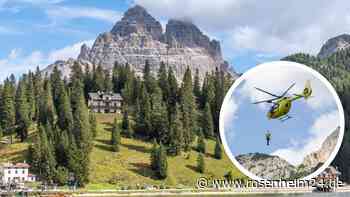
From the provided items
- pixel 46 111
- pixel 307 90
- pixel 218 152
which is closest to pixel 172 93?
pixel 218 152

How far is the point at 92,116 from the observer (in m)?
109

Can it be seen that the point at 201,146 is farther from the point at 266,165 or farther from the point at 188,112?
the point at 266,165

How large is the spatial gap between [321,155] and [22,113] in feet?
238

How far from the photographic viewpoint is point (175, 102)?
409 ft

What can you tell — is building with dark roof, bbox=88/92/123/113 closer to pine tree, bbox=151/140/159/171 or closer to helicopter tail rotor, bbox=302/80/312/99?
pine tree, bbox=151/140/159/171

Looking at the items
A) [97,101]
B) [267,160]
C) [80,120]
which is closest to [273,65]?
[267,160]

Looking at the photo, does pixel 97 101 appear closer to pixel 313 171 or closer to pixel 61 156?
pixel 61 156

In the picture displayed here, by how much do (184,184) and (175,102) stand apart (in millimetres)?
32384

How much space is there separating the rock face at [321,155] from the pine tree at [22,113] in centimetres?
6886

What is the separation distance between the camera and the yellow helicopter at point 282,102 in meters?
43.6

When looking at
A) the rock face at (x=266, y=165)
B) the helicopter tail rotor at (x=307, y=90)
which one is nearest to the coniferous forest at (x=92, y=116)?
the rock face at (x=266, y=165)

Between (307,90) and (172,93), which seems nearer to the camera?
(307,90)

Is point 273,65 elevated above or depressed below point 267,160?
above

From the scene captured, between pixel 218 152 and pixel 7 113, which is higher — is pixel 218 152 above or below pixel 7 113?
below
